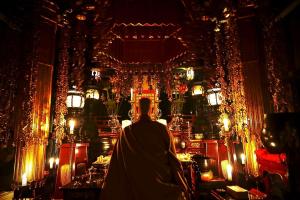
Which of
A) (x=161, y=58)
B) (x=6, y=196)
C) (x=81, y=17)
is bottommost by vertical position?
(x=6, y=196)

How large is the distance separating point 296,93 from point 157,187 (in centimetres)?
253

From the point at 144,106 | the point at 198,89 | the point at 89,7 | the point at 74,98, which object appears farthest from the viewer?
the point at 198,89

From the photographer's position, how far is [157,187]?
72.3 inches

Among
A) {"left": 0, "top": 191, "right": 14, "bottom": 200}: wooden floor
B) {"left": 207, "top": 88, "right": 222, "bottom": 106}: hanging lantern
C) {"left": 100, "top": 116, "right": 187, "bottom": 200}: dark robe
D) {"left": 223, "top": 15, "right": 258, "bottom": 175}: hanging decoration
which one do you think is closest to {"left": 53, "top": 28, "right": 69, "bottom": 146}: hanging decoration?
{"left": 0, "top": 191, "right": 14, "bottom": 200}: wooden floor

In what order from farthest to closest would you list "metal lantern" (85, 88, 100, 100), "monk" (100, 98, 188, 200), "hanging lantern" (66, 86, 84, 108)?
"metal lantern" (85, 88, 100, 100) < "hanging lantern" (66, 86, 84, 108) < "monk" (100, 98, 188, 200)

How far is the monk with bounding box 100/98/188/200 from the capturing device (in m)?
1.85

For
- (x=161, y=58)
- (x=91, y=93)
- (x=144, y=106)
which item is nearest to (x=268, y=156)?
(x=144, y=106)

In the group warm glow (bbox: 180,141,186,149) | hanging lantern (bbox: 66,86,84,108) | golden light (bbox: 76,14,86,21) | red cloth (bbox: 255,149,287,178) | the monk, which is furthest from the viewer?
warm glow (bbox: 180,141,186,149)

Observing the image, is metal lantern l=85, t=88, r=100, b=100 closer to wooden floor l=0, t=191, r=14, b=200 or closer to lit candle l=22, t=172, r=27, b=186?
wooden floor l=0, t=191, r=14, b=200

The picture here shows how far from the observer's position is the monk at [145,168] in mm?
1850

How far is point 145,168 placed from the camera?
74.0 inches

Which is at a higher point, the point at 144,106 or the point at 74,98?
the point at 74,98

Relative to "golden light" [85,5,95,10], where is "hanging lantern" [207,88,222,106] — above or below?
below

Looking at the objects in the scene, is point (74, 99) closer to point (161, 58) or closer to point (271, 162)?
point (161, 58)
